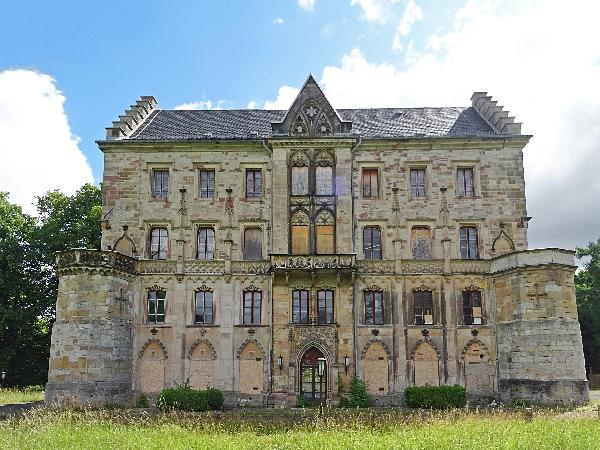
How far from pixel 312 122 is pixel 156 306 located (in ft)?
45.2

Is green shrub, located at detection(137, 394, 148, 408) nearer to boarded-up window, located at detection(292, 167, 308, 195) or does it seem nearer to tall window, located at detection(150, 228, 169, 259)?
tall window, located at detection(150, 228, 169, 259)

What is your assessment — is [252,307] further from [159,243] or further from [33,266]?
[33,266]

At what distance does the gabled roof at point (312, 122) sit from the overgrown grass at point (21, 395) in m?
16.7

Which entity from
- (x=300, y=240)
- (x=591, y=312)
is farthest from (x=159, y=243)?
(x=591, y=312)

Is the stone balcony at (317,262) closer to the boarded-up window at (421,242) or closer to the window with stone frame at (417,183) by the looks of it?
the boarded-up window at (421,242)

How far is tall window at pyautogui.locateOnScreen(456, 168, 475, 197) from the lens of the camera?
35406 mm

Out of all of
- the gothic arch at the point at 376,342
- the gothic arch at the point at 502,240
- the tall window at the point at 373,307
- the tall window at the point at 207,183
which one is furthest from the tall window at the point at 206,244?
the gothic arch at the point at 502,240

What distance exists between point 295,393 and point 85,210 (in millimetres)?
23336

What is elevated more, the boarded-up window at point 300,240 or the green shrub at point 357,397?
the boarded-up window at point 300,240

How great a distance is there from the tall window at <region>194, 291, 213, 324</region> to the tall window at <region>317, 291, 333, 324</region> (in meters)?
6.08

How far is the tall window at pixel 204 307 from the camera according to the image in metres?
34.1

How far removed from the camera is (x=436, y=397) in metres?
31.1

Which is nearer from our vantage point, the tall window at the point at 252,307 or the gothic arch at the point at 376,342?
the gothic arch at the point at 376,342

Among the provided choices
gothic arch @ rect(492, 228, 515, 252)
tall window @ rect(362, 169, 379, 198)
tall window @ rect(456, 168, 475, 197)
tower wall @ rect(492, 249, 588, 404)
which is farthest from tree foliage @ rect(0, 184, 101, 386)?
tower wall @ rect(492, 249, 588, 404)
